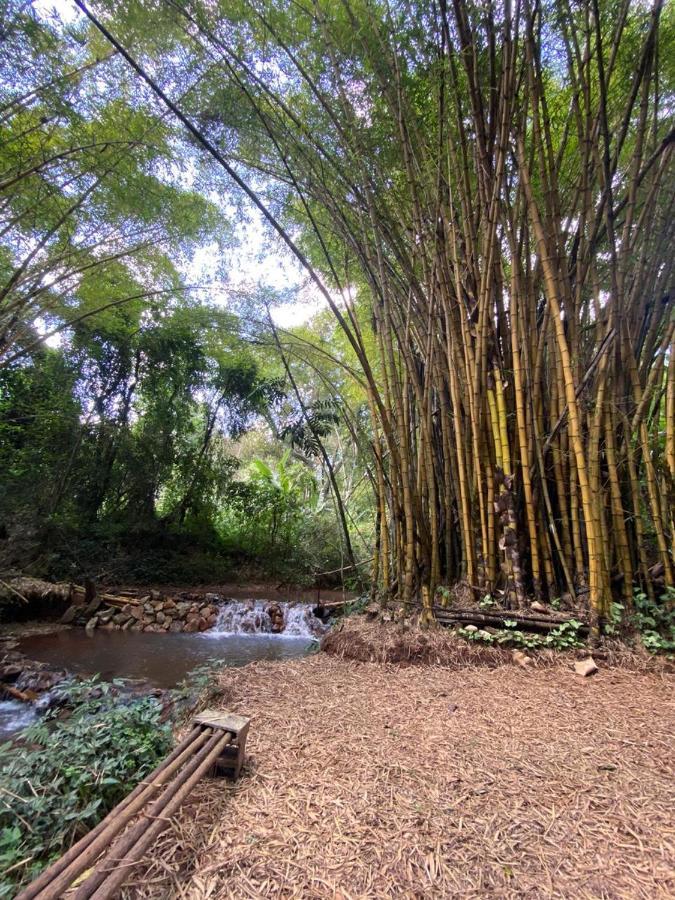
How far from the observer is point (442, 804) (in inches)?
37.0

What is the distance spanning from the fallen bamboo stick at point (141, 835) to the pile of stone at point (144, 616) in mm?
3383

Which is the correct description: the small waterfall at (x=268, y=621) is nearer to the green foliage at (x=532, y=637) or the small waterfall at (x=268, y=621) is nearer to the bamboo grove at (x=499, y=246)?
the bamboo grove at (x=499, y=246)

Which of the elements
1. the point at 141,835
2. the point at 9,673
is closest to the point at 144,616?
the point at 9,673

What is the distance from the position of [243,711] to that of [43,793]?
2.32 ft

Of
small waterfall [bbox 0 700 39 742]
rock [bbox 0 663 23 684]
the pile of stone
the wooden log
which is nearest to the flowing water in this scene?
the pile of stone

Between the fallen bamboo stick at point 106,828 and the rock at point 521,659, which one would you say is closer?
the fallen bamboo stick at point 106,828

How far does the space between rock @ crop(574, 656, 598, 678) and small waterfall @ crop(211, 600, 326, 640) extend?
2.69 metres

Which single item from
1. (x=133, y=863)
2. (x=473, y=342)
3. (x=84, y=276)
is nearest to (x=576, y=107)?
(x=473, y=342)

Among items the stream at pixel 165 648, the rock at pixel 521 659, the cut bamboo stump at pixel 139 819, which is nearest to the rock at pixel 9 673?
the stream at pixel 165 648

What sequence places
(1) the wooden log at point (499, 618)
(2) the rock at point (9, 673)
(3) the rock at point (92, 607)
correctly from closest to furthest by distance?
(1) the wooden log at point (499, 618) < (2) the rock at point (9, 673) < (3) the rock at point (92, 607)

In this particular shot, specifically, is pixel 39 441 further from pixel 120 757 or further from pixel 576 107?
pixel 576 107

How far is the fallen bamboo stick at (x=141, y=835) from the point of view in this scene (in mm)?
649

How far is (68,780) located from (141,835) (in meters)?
0.39

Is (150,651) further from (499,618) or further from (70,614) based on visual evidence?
(499,618)
